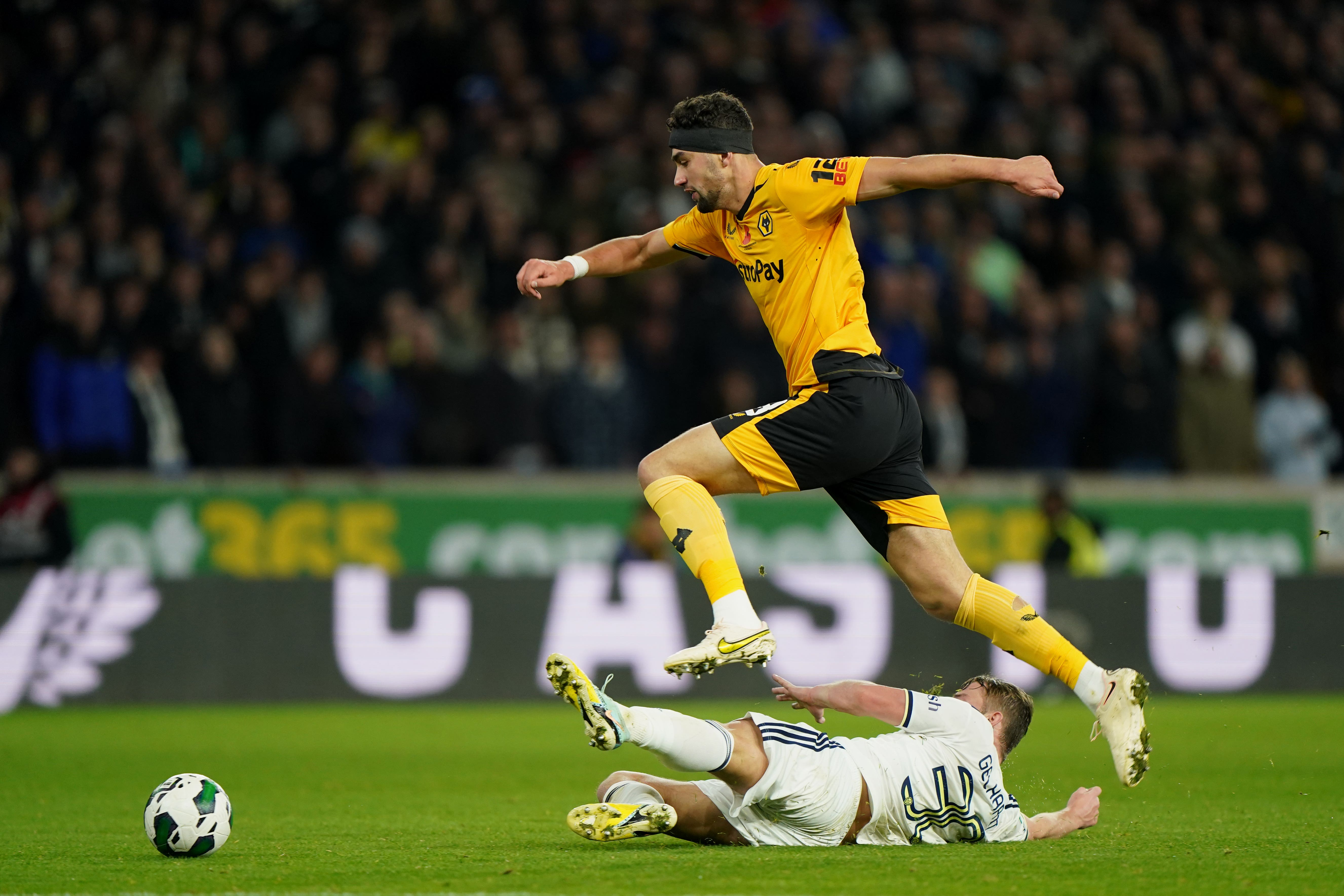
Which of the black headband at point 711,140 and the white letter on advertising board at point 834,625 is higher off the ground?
the black headband at point 711,140

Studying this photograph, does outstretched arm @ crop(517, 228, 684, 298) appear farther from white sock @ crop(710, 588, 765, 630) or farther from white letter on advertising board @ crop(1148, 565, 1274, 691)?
white letter on advertising board @ crop(1148, 565, 1274, 691)

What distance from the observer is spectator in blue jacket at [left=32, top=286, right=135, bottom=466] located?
44.4 feet

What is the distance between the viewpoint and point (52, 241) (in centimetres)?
1434

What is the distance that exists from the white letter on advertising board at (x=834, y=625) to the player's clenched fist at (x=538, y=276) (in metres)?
7.02

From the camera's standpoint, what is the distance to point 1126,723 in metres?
6.48

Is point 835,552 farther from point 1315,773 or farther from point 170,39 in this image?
point 170,39

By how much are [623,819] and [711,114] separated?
8.55 feet

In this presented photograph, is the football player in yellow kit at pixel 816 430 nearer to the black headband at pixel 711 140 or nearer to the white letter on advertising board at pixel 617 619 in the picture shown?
the black headband at pixel 711 140

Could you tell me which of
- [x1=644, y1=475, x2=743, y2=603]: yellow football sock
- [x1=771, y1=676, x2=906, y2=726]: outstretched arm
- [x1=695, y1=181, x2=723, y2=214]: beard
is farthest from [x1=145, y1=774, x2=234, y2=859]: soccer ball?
[x1=695, y1=181, x2=723, y2=214]: beard

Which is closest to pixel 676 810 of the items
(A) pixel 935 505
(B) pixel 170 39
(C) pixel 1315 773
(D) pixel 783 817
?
(D) pixel 783 817

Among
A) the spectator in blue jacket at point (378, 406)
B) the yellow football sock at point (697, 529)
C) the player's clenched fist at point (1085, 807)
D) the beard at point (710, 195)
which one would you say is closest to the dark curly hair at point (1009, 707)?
the player's clenched fist at point (1085, 807)

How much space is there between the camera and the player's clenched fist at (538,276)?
692 cm

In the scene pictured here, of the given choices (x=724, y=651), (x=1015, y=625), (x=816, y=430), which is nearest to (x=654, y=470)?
(x=816, y=430)

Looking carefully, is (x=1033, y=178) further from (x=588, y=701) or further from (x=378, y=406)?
(x=378, y=406)
